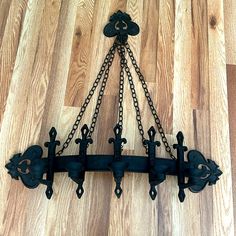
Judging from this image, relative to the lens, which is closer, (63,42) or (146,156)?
(146,156)

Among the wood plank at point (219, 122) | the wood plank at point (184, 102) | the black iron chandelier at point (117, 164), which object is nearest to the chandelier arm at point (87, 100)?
the black iron chandelier at point (117, 164)

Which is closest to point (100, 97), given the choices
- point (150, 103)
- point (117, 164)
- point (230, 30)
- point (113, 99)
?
point (113, 99)

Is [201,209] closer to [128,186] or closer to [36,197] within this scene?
[128,186]

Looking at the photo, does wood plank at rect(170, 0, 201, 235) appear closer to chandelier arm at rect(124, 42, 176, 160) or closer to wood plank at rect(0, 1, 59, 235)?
chandelier arm at rect(124, 42, 176, 160)

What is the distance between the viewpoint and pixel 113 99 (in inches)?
41.6

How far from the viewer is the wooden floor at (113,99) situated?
2.98 feet

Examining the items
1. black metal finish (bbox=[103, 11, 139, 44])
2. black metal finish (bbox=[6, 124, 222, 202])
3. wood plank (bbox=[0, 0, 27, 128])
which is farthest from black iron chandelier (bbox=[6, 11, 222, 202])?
black metal finish (bbox=[103, 11, 139, 44])

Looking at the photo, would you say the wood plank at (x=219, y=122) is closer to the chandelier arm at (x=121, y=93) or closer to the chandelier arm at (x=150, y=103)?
the chandelier arm at (x=150, y=103)

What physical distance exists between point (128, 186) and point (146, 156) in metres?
0.11

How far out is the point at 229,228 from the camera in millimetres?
889

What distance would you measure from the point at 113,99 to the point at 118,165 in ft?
0.92

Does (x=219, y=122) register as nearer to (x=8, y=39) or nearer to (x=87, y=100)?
(x=87, y=100)

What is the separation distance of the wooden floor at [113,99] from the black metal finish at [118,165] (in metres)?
0.04

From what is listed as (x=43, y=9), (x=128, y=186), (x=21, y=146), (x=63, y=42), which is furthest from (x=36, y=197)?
(x=43, y=9)
